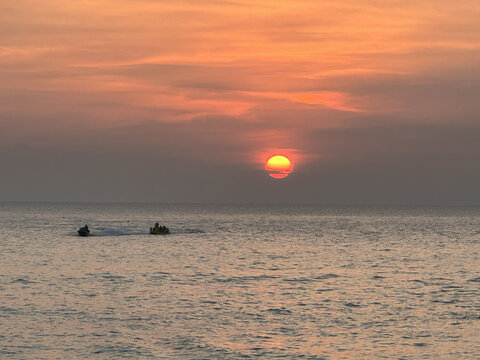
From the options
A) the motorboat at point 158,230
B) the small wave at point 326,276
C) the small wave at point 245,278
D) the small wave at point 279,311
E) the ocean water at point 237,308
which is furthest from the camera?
the motorboat at point 158,230

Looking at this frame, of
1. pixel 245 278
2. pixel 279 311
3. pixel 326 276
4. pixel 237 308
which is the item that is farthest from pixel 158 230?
pixel 279 311

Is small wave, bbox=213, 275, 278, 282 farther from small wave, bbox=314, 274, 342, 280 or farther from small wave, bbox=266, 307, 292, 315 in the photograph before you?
small wave, bbox=266, 307, 292, 315

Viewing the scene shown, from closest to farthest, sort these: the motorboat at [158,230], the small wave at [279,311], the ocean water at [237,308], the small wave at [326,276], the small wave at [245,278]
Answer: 1. the ocean water at [237,308]
2. the small wave at [279,311]
3. the small wave at [245,278]
4. the small wave at [326,276]
5. the motorboat at [158,230]

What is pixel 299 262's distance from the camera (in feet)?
247

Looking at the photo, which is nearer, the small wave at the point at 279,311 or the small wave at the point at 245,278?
the small wave at the point at 279,311

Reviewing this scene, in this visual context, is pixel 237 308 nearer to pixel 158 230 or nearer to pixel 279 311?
pixel 279 311

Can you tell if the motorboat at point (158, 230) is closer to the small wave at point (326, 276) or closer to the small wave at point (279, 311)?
the small wave at point (326, 276)

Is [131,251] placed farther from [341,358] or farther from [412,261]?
[341,358]

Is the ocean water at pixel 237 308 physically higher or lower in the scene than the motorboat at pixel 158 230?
lower

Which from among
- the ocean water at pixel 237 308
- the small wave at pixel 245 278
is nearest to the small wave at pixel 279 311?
the ocean water at pixel 237 308

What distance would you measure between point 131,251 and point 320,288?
44.3 meters

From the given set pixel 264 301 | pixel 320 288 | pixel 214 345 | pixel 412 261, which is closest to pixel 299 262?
pixel 412 261

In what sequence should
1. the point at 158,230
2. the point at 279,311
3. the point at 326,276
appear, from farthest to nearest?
1. the point at 158,230
2. the point at 326,276
3. the point at 279,311

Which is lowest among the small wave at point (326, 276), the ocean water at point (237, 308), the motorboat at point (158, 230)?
the ocean water at point (237, 308)
